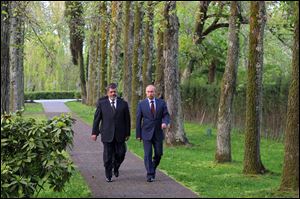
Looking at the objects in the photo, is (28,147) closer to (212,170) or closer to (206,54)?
(212,170)

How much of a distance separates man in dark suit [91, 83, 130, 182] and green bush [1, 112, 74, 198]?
2.55 m

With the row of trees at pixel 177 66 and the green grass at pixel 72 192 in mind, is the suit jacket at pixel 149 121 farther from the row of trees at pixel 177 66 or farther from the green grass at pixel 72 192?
the row of trees at pixel 177 66

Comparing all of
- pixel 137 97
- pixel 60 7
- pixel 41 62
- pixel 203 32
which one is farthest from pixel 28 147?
pixel 41 62

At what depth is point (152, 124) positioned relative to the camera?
1205 centimetres

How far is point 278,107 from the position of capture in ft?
78.4

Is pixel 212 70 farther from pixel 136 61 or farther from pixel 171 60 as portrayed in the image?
pixel 171 60

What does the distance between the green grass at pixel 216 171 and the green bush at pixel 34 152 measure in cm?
259

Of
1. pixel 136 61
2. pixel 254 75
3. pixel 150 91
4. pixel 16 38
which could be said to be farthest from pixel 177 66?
pixel 16 38

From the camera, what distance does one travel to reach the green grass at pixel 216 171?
34.9ft

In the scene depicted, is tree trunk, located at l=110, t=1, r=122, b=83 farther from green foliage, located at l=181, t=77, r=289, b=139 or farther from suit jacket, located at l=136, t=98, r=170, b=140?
suit jacket, located at l=136, t=98, r=170, b=140

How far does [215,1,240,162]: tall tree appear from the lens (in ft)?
48.7

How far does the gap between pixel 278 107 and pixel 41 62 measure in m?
48.2

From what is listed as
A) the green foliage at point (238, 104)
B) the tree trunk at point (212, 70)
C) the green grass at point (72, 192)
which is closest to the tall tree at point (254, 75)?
the green grass at point (72, 192)

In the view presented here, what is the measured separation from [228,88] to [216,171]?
2348mm
